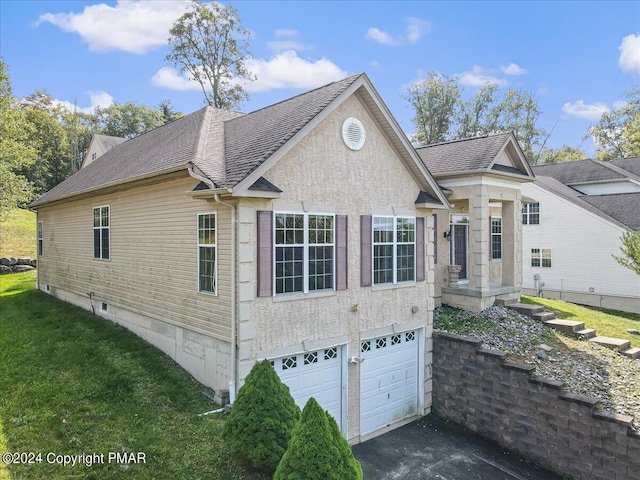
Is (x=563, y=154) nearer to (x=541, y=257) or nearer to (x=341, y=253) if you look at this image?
(x=541, y=257)

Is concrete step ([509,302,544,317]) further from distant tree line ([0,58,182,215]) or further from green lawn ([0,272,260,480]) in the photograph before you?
distant tree line ([0,58,182,215])

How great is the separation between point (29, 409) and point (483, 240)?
496 inches

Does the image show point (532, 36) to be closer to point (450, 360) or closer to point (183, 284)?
point (450, 360)

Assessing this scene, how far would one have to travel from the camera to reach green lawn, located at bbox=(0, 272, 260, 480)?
6633 millimetres

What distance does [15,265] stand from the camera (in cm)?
2572

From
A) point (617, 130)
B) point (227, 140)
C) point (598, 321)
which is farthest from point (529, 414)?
point (617, 130)

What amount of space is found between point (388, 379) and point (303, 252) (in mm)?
4462

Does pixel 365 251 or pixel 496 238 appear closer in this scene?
pixel 365 251

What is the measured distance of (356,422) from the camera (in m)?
10.2

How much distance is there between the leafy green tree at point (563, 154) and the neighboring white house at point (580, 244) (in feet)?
82.4

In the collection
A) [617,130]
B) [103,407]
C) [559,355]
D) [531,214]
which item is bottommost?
[103,407]

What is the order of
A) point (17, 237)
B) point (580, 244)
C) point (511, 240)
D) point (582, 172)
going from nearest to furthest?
point (511, 240)
point (580, 244)
point (582, 172)
point (17, 237)

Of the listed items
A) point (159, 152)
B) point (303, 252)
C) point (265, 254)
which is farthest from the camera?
point (159, 152)

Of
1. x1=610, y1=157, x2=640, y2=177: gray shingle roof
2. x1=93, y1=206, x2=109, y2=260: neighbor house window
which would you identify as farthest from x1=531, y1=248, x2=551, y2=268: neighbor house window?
x1=93, y1=206, x2=109, y2=260: neighbor house window
